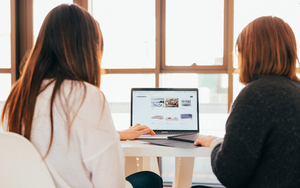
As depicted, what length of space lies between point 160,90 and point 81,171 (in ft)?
3.23

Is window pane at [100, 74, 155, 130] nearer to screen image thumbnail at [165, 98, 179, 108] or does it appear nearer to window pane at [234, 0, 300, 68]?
screen image thumbnail at [165, 98, 179, 108]

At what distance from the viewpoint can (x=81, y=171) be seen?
720mm

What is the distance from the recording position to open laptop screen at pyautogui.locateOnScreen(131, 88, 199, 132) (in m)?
1.59

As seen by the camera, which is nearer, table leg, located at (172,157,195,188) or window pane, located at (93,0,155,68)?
table leg, located at (172,157,195,188)

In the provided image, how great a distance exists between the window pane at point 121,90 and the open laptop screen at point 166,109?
846 mm

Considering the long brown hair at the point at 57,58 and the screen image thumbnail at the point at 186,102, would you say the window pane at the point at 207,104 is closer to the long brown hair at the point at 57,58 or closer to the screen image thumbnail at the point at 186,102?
the screen image thumbnail at the point at 186,102

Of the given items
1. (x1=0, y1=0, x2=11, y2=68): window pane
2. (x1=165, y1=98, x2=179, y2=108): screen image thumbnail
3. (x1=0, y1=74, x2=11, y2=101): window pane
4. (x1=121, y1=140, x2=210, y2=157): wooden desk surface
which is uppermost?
(x1=0, y1=0, x2=11, y2=68): window pane

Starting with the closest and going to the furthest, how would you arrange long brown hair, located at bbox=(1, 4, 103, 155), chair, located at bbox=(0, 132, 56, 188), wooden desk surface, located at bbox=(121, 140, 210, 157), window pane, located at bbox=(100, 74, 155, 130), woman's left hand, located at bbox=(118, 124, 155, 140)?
chair, located at bbox=(0, 132, 56, 188), long brown hair, located at bbox=(1, 4, 103, 155), wooden desk surface, located at bbox=(121, 140, 210, 157), woman's left hand, located at bbox=(118, 124, 155, 140), window pane, located at bbox=(100, 74, 155, 130)

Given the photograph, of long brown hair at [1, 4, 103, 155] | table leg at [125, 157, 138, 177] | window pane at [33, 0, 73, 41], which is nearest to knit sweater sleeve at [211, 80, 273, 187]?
long brown hair at [1, 4, 103, 155]

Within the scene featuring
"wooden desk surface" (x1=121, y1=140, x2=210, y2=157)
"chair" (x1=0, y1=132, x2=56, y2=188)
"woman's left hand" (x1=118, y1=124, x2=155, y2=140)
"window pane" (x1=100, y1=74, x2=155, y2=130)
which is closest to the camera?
"chair" (x1=0, y1=132, x2=56, y2=188)

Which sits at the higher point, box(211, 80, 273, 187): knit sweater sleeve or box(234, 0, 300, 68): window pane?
box(234, 0, 300, 68): window pane

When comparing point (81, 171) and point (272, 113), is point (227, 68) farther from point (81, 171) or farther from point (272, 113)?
point (81, 171)

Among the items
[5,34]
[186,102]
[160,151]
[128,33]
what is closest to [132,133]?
[160,151]

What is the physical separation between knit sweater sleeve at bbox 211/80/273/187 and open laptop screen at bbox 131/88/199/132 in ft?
2.70
